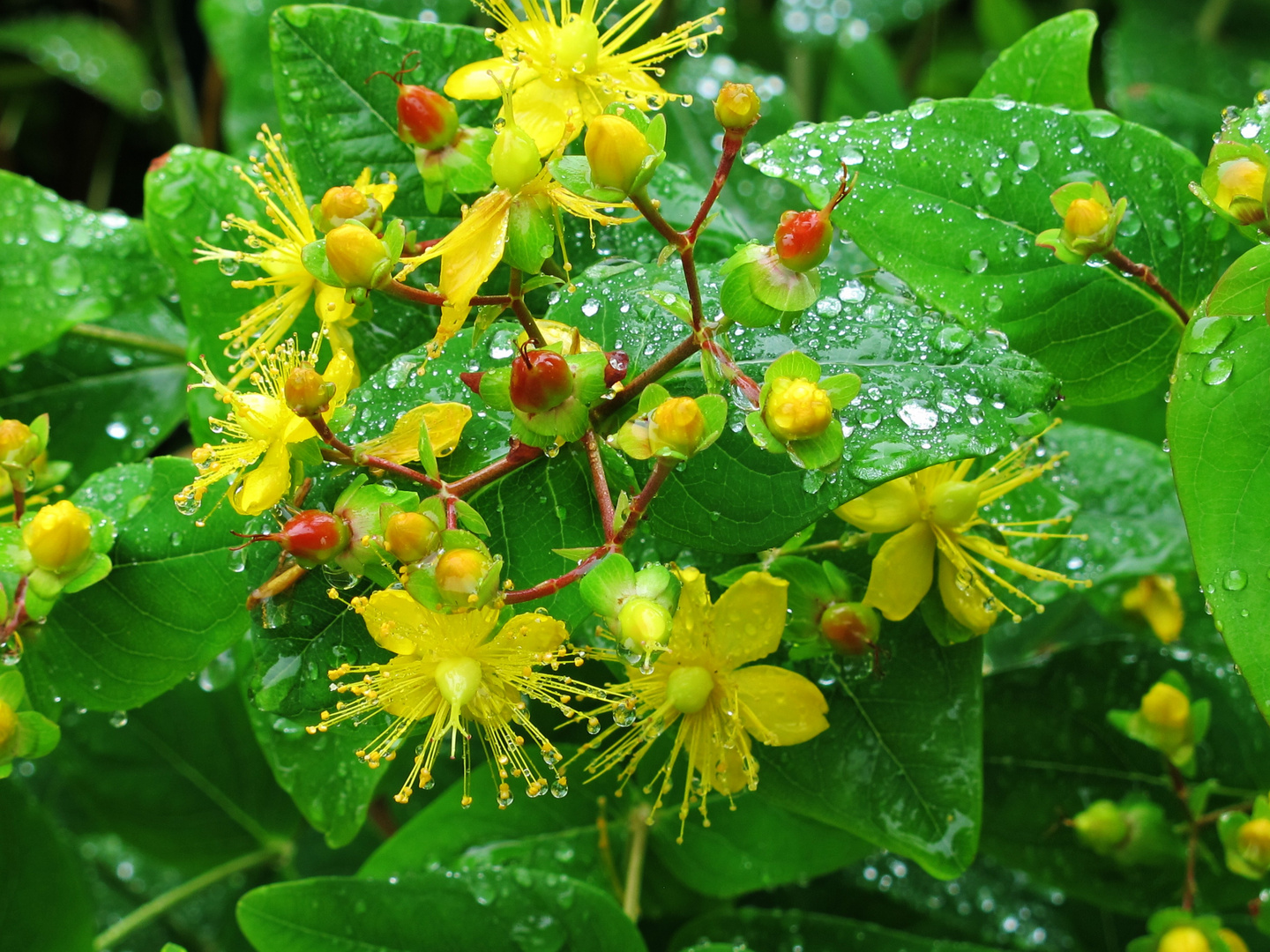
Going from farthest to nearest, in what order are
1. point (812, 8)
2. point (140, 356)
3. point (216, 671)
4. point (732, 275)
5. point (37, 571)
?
1. point (812, 8)
2. point (140, 356)
3. point (216, 671)
4. point (37, 571)
5. point (732, 275)

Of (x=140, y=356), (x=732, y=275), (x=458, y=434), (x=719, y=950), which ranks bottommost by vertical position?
(x=719, y=950)

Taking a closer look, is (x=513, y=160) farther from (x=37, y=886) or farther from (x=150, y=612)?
(x=37, y=886)

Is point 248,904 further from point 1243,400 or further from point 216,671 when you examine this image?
point 1243,400

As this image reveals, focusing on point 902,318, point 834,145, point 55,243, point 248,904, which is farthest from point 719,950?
point 55,243

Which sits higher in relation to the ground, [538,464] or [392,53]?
[392,53]

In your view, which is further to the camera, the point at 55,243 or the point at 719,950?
the point at 55,243

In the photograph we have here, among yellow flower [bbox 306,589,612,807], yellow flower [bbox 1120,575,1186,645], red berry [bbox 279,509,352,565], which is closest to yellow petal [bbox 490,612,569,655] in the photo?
yellow flower [bbox 306,589,612,807]

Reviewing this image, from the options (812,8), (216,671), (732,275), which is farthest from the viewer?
(812,8)
